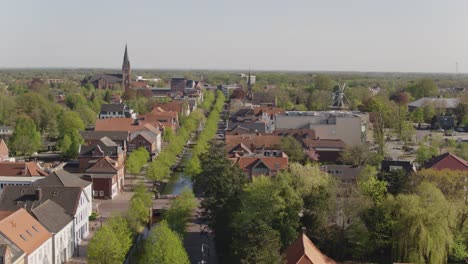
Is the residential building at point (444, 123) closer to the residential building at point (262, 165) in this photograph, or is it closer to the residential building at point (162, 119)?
the residential building at point (162, 119)

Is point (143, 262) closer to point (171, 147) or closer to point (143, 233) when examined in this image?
point (143, 233)

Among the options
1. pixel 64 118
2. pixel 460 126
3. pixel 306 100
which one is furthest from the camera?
pixel 306 100

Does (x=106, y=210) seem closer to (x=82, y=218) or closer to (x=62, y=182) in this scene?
(x=62, y=182)

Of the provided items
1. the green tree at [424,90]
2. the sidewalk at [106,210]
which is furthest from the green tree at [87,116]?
the green tree at [424,90]

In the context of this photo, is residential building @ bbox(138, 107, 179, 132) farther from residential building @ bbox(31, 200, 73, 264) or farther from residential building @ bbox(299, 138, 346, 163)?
residential building @ bbox(31, 200, 73, 264)

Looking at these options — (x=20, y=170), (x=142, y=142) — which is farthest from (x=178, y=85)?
(x=20, y=170)

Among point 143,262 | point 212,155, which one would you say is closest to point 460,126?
point 212,155
